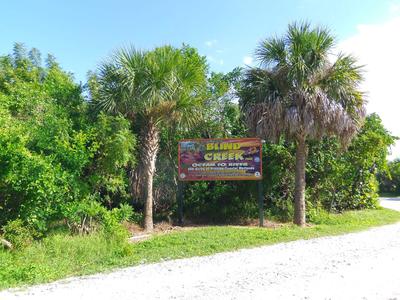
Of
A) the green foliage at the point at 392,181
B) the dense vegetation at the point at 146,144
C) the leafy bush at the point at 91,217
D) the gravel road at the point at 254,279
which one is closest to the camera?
the gravel road at the point at 254,279

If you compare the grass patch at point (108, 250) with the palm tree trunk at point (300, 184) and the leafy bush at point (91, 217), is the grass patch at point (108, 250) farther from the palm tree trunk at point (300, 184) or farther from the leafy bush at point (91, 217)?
the palm tree trunk at point (300, 184)

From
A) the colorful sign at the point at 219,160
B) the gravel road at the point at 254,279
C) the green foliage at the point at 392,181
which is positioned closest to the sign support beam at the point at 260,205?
the colorful sign at the point at 219,160

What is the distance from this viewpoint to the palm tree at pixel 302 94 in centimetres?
1303

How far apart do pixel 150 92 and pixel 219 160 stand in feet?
12.2

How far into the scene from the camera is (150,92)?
1184 cm

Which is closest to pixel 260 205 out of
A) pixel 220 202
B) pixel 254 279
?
pixel 220 202

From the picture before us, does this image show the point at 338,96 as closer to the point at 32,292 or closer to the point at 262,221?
the point at 262,221

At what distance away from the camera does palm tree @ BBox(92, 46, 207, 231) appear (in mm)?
11984

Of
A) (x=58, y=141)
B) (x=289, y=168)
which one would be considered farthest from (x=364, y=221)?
(x=58, y=141)

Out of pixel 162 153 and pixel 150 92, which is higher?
pixel 150 92

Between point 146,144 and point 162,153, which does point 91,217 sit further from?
point 162,153

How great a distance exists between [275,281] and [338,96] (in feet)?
28.7

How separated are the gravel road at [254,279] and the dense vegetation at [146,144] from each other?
3.59m

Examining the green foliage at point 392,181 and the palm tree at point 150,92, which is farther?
the green foliage at point 392,181
